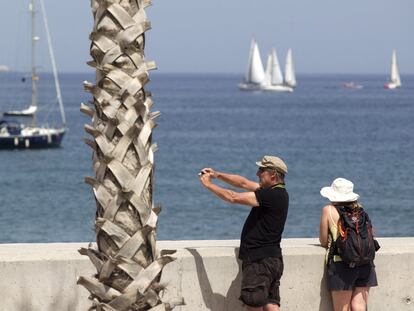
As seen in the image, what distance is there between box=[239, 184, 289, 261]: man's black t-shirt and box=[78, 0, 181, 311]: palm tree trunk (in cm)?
162

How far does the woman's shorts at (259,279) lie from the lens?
6.70 meters

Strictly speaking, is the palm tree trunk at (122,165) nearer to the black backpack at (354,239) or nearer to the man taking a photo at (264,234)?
the man taking a photo at (264,234)

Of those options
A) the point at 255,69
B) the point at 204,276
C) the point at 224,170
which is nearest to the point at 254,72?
the point at 255,69

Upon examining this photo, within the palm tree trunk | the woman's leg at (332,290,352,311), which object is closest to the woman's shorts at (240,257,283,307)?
the woman's leg at (332,290,352,311)

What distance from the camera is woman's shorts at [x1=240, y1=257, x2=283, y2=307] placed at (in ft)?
22.0

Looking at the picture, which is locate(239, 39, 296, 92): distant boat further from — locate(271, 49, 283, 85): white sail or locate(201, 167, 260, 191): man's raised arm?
locate(201, 167, 260, 191): man's raised arm

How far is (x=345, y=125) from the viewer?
3839 inches

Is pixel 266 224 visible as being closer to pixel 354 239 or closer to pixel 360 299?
pixel 354 239

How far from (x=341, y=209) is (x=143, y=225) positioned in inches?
88.7

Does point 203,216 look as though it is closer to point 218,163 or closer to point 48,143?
point 218,163

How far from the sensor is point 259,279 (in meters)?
6.69

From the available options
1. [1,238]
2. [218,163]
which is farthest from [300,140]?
[1,238]

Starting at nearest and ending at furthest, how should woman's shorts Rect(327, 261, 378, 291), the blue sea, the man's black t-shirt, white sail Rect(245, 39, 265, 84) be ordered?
the man's black t-shirt < woman's shorts Rect(327, 261, 378, 291) < the blue sea < white sail Rect(245, 39, 265, 84)

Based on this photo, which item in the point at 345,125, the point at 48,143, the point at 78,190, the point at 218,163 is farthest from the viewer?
the point at 345,125
